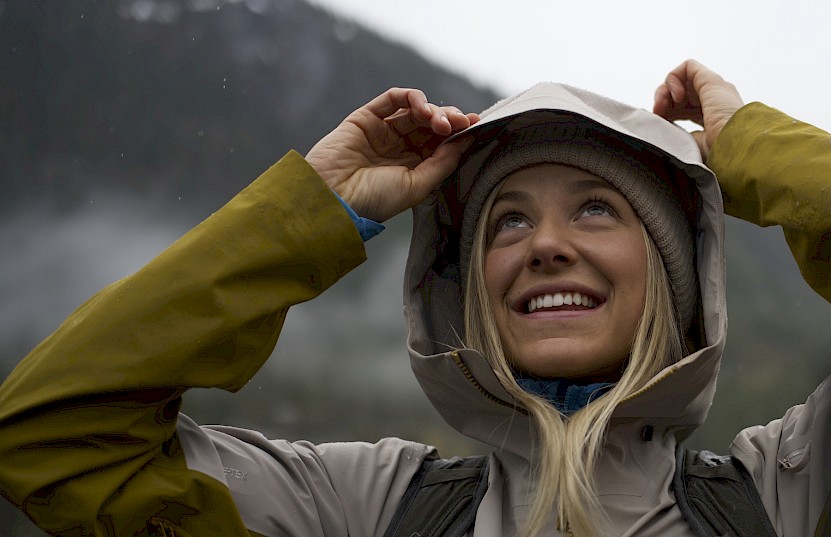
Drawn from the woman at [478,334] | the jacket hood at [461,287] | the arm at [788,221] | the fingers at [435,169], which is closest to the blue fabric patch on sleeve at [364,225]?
the woman at [478,334]

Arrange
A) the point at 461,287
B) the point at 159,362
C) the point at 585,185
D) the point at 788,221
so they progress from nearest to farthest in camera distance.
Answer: the point at 159,362 < the point at 788,221 < the point at 585,185 < the point at 461,287

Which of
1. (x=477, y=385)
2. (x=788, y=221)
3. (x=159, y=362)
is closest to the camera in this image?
(x=159, y=362)

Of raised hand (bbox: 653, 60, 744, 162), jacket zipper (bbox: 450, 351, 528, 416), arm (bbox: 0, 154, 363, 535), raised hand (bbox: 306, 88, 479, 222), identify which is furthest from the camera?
raised hand (bbox: 653, 60, 744, 162)

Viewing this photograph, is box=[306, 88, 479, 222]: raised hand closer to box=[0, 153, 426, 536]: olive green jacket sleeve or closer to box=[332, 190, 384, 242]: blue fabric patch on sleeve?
Answer: box=[332, 190, 384, 242]: blue fabric patch on sleeve

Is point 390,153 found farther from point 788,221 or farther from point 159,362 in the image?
point 788,221

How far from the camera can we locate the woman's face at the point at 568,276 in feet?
6.47

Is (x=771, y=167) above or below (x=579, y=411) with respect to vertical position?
above

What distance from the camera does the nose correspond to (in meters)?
2.00

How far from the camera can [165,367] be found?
68.2 inches

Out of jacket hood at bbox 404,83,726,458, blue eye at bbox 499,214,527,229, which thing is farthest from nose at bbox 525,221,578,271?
jacket hood at bbox 404,83,726,458

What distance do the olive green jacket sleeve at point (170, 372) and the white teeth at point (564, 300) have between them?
430 millimetres

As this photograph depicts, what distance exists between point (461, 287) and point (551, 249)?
43 centimetres

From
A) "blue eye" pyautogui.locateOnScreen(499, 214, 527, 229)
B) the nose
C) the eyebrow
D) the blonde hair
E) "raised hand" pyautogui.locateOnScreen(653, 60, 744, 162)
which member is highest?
"raised hand" pyautogui.locateOnScreen(653, 60, 744, 162)

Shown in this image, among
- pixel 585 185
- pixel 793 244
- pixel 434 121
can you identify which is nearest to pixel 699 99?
pixel 585 185
